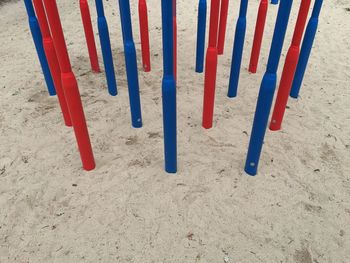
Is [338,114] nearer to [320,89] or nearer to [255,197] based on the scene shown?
[320,89]

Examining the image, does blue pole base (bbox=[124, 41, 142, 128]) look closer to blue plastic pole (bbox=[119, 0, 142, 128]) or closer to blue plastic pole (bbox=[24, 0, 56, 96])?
blue plastic pole (bbox=[119, 0, 142, 128])

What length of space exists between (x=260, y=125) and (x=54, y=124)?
1656 mm

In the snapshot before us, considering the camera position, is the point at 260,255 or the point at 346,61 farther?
the point at 346,61

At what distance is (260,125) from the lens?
1836 millimetres

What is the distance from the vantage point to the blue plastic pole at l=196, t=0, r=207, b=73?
2.82 m

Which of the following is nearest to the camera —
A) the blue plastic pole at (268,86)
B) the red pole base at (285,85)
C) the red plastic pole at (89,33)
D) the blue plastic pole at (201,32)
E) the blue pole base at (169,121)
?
the blue plastic pole at (268,86)

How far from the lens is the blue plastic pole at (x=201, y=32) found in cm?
282

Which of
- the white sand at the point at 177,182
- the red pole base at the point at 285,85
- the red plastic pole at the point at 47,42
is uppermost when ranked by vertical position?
the red plastic pole at the point at 47,42

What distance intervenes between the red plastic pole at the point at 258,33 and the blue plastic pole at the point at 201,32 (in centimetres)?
48

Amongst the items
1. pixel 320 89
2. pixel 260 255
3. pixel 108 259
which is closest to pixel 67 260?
pixel 108 259

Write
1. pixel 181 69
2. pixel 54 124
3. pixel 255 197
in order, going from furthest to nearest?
pixel 181 69, pixel 54 124, pixel 255 197

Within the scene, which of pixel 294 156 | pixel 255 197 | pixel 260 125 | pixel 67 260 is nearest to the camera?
pixel 67 260

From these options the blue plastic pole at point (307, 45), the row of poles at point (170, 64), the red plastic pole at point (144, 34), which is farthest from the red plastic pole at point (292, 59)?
the red plastic pole at point (144, 34)

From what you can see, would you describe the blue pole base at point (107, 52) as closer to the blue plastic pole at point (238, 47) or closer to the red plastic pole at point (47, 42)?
the red plastic pole at point (47, 42)
